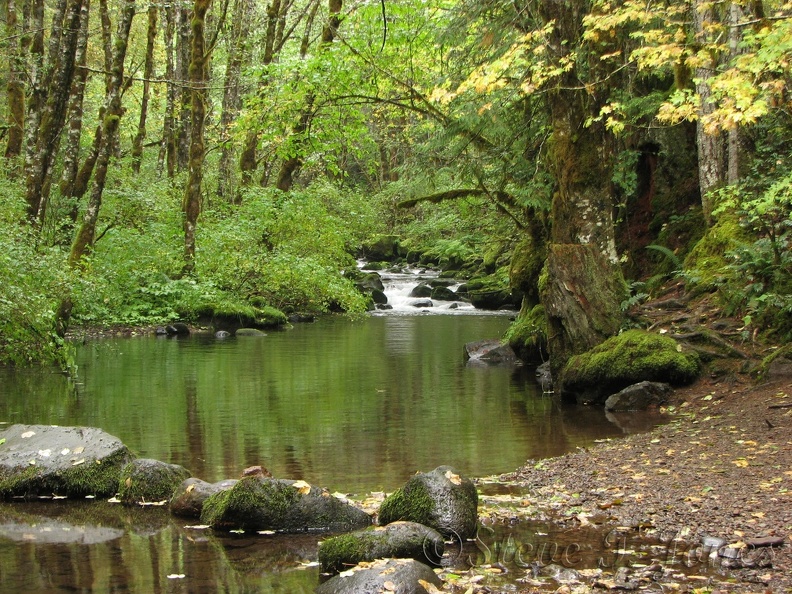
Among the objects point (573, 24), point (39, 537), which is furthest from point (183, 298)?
point (39, 537)

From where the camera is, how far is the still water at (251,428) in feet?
18.9

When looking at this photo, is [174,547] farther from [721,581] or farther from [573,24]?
[573,24]

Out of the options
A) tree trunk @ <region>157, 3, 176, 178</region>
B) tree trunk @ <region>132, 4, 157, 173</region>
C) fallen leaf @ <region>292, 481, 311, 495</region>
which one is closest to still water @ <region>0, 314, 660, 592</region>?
fallen leaf @ <region>292, 481, 311, 495</region>

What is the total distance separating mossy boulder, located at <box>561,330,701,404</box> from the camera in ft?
40.0

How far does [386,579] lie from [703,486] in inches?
128

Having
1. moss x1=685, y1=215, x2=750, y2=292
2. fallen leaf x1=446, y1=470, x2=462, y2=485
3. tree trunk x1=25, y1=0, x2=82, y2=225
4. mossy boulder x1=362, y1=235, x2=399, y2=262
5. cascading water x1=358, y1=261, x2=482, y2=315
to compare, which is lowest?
fallen leaf x1=446, y1=470, x2=462, y2=485

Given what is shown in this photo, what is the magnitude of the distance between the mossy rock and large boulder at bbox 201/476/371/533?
34.5ft

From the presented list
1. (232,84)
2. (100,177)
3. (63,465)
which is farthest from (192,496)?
(232,84)

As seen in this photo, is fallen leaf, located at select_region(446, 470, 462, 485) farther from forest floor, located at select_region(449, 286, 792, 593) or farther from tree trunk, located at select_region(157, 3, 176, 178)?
tree trunk, located at select_region(157, 3, 176, 178)

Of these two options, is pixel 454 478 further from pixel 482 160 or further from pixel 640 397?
pixel 482 160

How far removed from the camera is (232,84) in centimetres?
2747

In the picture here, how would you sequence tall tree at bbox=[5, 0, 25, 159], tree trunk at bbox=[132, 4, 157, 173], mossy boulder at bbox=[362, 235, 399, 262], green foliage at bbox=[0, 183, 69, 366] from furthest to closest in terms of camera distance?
mossy boulder at bbox=[362, 235, 399, 262] → tree trunk at bbox=[132, 4, 157, 173] → tall tree at bbox=[5, 0, 25, 159] → green foliage at bbox=[0, 183, 69, 366]

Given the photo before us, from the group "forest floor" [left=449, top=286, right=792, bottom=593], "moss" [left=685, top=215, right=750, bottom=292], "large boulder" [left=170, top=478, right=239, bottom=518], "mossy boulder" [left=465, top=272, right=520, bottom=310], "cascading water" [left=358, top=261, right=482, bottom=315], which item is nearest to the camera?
"forest floor" [left=449, top=286, right=792, bottom=593]

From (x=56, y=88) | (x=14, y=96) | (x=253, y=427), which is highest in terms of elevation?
(x=14, y=96)
